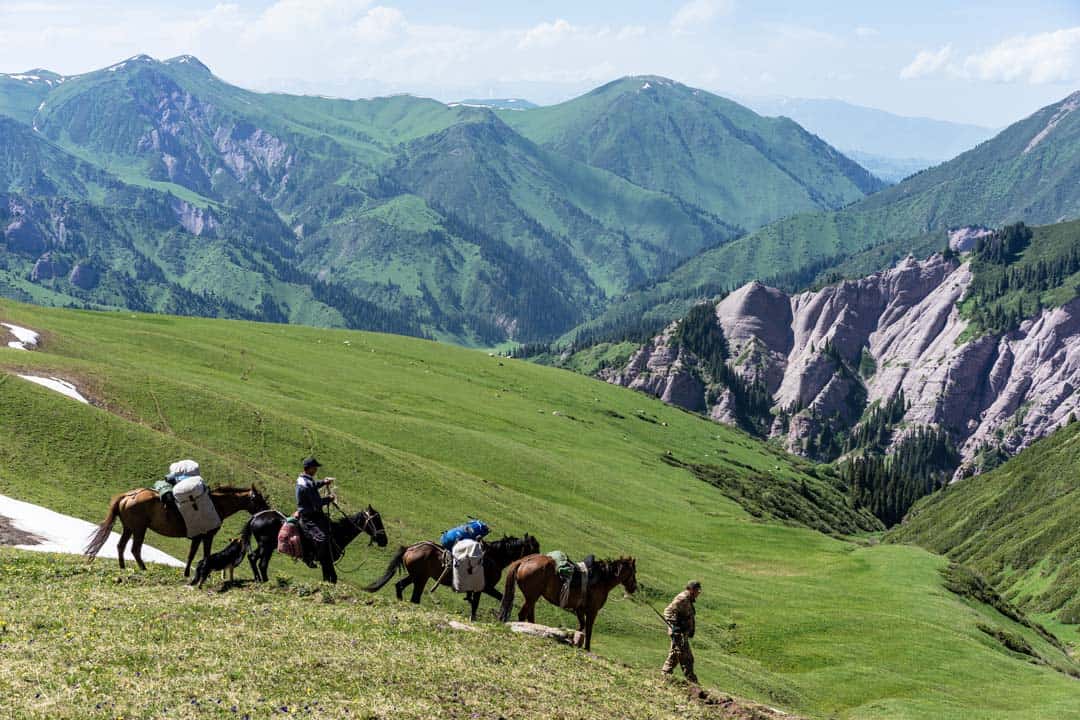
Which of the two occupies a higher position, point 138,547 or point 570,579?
point 570,579

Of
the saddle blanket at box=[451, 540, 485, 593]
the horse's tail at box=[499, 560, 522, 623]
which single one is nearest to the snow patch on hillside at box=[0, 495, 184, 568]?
the saddle blanket at box=[451, 540, 485, 593]

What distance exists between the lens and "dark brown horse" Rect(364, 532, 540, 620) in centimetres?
3916

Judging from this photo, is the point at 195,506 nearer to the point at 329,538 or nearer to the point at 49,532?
the point at 329,538

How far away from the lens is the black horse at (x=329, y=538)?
37537 mm

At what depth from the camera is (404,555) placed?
4000 centimetres

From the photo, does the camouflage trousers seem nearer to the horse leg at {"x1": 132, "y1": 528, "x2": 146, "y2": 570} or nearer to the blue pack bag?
the blue pack bag

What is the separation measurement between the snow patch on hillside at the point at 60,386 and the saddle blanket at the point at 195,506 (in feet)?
119

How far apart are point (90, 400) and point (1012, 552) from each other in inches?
5996

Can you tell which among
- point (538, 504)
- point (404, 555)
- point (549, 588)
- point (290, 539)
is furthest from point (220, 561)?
point (538, 504)

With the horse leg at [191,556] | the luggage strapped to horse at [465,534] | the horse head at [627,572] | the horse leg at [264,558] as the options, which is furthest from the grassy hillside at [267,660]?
the horse head at [627,572]

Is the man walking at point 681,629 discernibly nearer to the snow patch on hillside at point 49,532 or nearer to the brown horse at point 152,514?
the brown horse at point 152,514

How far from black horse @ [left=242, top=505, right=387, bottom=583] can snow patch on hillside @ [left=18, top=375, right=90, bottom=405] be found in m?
38.1

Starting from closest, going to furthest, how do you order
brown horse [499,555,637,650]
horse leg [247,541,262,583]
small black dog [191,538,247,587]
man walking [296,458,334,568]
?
small black dog [191,538,247,587] < horse leg [247,541,262,583] < man walking [296,458,334,568] < brown horse [499,555,637,650]

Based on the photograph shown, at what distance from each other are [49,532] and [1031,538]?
6390 inches
